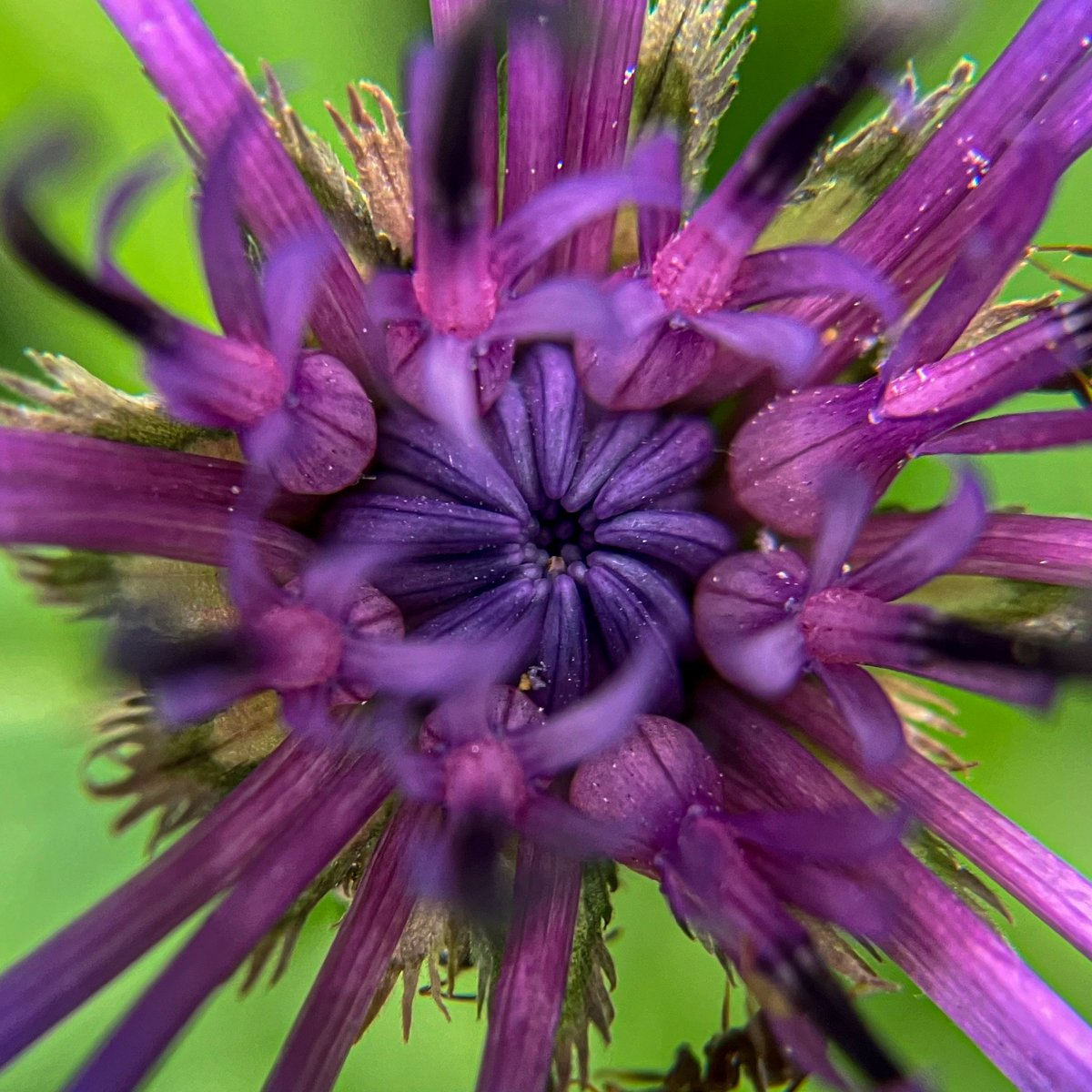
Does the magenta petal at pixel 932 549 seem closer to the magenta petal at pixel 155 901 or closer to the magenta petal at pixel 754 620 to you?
the magenta petal at pixel 754 620

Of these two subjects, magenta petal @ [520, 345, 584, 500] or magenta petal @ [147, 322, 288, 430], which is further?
magenta petal @ [520, 345, 584, 500]

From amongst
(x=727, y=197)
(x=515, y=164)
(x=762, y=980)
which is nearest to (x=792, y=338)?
(x=727, y=197)

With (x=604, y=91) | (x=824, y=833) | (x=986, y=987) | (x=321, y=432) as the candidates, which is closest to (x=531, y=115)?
(x=604, y=91)

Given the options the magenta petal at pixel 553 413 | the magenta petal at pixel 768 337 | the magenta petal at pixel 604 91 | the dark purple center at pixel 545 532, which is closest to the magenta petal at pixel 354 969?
the dark purple center at pixel 545 532

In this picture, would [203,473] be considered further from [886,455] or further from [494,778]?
[886,455]

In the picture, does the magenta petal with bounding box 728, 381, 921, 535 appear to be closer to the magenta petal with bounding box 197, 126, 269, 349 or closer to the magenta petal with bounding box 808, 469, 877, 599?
the magenta petal with bounding box 808, 469, 877, 599

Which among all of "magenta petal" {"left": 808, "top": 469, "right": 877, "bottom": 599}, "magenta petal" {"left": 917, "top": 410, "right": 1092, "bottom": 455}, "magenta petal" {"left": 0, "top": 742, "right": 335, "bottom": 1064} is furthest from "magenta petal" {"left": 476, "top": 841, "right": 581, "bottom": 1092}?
"magenta petal" {"left": 917, "top": 410, "right": 1092, "bottom": 455}

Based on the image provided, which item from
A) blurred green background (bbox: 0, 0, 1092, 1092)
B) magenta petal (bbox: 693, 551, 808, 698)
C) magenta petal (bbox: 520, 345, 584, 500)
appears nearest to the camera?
magenta petal (bbox: 693, 551, 808, 698)
